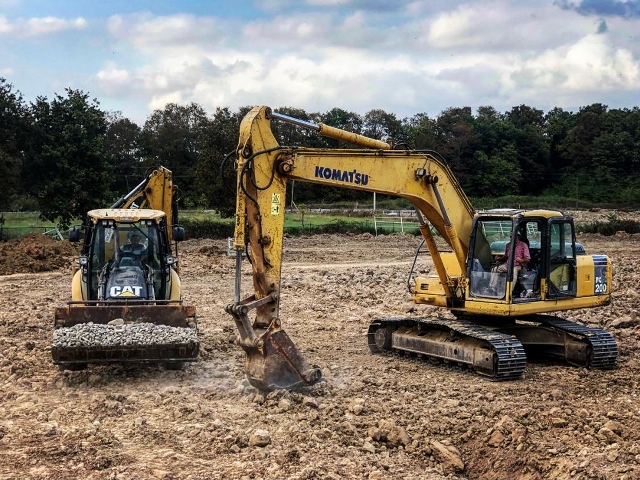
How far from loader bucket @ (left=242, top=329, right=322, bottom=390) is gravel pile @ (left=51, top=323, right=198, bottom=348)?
114 centimetres

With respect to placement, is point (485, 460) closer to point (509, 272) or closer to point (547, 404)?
point (547, 404)

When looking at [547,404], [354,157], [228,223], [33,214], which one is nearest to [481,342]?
[547,404]

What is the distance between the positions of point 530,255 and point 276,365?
14.4 feet

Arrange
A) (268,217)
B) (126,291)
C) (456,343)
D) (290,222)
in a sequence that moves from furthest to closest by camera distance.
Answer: (290,222) → (126,291) → (456,343) → (268,217)

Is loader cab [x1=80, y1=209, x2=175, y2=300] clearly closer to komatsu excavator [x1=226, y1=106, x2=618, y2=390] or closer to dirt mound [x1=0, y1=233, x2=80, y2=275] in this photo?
komatsu excavator [x1=226, y1=106, x2=618, y2=390]

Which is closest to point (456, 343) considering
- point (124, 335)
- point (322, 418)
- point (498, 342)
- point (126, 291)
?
point (498, 342)

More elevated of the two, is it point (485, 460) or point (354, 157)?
point (354, 157)

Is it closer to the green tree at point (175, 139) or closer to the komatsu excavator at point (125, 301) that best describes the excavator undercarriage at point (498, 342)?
the komatsu excavator at point (125, 301)

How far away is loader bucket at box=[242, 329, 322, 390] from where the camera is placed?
9.52m

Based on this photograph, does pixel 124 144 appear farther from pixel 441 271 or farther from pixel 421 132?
pixel 441 271

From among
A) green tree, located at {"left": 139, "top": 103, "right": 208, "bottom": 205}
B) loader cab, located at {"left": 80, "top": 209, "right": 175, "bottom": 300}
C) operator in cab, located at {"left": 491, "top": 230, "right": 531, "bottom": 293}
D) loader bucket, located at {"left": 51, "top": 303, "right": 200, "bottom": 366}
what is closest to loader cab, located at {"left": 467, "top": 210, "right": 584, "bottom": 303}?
operator in cab, located at {"left": 491, "top": 230, "right": 531, "bottom": 293}

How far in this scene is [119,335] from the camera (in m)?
10.3

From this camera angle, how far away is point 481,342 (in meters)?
11.3

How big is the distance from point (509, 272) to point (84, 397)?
5.99m
